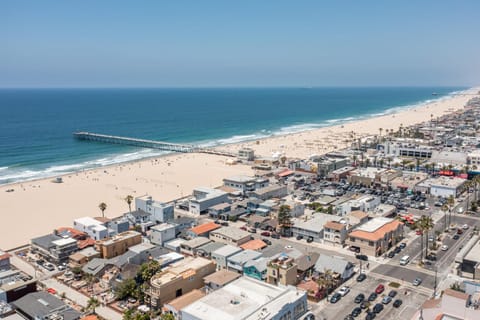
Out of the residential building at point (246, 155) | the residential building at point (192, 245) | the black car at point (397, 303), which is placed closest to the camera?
the black car at point (397, 303)

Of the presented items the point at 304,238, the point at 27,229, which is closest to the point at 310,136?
the point at 304,238

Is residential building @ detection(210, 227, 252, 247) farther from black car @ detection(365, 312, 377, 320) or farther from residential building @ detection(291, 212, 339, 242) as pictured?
black car @ detection(365, 312, 377, 320)

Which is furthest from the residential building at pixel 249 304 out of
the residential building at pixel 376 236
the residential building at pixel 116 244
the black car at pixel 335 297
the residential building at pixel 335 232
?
the residential building at pixel 116 244

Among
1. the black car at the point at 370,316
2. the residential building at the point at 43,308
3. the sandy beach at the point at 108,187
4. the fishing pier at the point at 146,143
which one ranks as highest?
the fishing pier at the point at 146,143

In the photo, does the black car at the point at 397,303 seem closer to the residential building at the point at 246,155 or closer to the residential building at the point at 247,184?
the residential building at the point at 247,184

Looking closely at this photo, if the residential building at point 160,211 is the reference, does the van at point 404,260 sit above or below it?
below

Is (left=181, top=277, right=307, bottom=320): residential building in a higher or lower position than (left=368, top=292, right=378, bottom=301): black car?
higher

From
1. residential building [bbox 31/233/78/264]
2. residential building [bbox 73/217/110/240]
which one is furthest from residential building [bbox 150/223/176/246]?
residential building [bbox 31/233/78/264]
